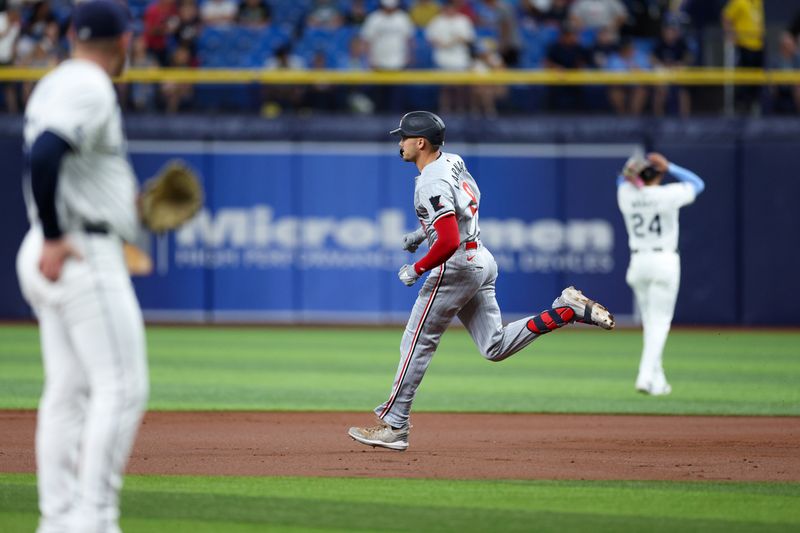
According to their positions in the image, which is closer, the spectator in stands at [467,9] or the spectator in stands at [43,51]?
the spectator in stands at [43,51]

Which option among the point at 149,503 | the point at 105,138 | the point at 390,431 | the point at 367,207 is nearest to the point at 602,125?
the point at 367,207

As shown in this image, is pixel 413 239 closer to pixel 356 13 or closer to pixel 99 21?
pixel 99 21

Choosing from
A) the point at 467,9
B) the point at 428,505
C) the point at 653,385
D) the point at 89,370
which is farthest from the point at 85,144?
the point at 467,9

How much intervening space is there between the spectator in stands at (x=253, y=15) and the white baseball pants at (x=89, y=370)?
52.4 feet

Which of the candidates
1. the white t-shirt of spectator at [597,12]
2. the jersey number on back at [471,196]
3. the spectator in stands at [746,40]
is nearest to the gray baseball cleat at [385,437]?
the jersey number on back at [471,196]

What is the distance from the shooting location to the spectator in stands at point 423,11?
19.9 m

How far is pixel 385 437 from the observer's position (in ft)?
25.8

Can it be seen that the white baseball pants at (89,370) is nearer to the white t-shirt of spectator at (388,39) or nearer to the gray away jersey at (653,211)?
the gray away jersey at (653,211)

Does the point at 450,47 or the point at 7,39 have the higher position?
the point at 7,39

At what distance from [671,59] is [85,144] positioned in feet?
52.0

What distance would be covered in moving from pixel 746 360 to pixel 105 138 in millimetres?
11421

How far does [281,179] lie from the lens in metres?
19.6

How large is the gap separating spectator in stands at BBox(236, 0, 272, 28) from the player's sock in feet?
42.6

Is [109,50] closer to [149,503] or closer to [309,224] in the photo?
[149,503]
